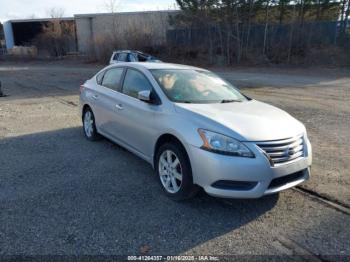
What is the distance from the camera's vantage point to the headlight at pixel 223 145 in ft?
12.0

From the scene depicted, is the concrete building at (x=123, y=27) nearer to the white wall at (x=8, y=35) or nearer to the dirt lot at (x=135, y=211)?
the white wall at (x=8, y=35)

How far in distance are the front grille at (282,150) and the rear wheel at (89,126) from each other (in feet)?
12.4

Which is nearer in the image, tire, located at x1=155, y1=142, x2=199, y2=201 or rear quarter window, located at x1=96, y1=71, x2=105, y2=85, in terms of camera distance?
tire, located at x1=155, y1=142, x2=199, y2=201

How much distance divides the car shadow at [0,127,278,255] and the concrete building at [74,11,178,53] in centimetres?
3218

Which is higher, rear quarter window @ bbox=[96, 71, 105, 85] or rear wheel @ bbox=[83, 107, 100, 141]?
rear quarter window @ bbox=[96, 71, 105, 85]

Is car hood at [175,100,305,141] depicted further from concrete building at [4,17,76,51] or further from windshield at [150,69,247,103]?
concrete building at [4,17,76,51]

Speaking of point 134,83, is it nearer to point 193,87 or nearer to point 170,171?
point 193,87

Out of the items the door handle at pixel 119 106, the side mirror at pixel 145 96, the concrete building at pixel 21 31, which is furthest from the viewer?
the concrete building at pixel 21 31

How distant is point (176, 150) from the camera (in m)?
4.07

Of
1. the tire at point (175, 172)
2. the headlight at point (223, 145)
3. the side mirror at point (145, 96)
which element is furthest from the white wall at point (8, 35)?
the headlight at point (223, 145)

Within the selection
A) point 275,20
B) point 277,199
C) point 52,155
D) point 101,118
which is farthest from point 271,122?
point 275,20

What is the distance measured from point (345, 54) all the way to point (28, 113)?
24587mm

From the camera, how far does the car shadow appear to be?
11.0 feet

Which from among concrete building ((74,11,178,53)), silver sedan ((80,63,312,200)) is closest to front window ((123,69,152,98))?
silver sedan ((80,63,312,200))
